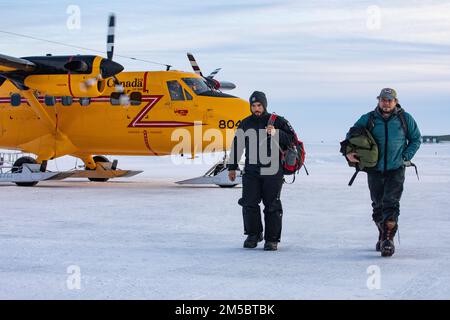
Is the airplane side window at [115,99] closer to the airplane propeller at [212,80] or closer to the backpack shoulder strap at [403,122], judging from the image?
the airplane propeller at [212,80]

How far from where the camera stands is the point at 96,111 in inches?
816

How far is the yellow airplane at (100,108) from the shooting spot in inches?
760

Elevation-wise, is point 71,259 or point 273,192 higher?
point 273,192

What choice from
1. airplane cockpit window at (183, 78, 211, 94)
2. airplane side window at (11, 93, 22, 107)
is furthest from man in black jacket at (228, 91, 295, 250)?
airplane side window at (11, 93, 22, 107)

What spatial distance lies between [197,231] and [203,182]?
8.30m

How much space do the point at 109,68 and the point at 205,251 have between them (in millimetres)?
10550

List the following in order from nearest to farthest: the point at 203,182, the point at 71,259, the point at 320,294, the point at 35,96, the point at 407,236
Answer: the point at 320,294 < the point at 71,259 < the point at 407,236 < the point at 203,182 < the point at 35,96

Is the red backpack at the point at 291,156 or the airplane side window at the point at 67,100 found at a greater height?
the airplane side window at the point at 67,100

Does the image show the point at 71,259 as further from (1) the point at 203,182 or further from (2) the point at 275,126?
(1) the point at 203,182

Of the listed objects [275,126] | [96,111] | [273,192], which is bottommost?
[273,192]

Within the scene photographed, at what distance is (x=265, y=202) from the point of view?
9586 millimetres

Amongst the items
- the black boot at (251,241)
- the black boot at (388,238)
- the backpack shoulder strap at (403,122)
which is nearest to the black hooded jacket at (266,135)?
the black boot at (251,241)

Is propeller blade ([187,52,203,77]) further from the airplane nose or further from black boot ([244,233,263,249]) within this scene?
black boot ([244,233,263,249])
